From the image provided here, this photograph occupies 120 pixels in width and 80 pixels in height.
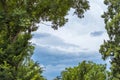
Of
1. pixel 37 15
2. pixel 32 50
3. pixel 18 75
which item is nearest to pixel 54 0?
pixel 37 15

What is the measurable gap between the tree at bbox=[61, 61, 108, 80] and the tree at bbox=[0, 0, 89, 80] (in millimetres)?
4028

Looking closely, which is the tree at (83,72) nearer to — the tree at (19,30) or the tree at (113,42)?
the tree at (19,30)

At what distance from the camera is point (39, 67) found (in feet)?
77.0

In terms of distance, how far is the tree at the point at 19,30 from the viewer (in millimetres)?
22812

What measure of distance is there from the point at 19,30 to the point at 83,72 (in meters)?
6.13

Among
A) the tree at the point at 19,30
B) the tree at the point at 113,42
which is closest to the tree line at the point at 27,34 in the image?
the tree at the point at 19,30

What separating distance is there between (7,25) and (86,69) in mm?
7030

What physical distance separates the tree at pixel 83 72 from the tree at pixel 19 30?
4028mm

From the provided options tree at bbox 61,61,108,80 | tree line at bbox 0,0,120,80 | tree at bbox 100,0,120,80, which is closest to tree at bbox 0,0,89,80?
tree line at bbox 0,0,120,80

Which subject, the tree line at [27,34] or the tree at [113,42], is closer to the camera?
the tree line at [27,34]

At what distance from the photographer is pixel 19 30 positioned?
25.3 m

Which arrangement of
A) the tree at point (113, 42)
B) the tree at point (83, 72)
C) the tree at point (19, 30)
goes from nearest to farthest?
the tree at point (19, 30) < the tree at point (83, 72) < the tree at point (113, 42)

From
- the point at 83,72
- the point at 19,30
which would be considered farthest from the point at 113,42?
the point at 19,30

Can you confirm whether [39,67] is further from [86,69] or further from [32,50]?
[86,69]
